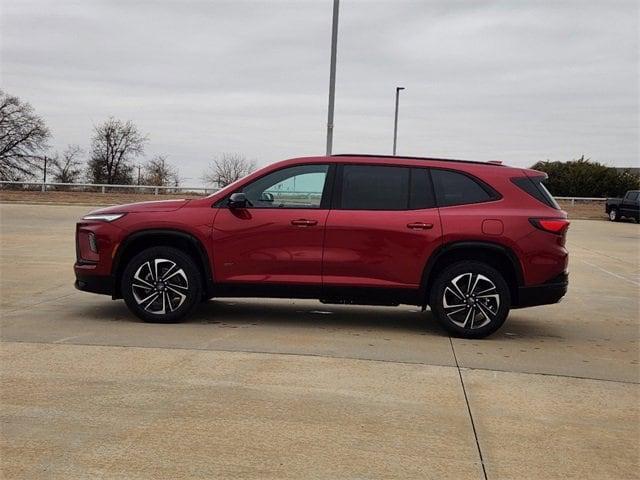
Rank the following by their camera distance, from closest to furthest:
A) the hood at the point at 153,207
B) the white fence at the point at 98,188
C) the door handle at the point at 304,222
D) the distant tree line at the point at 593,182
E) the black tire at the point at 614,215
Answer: the door handle at the point at 304,222 → the hood at the point at 153,207 → the black tire at the point at 614,215 → the white fence at the point at 98,188 → the distant tree line at the point at 593,182

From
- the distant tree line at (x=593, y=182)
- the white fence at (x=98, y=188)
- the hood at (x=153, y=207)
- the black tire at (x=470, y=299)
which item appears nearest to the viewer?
the black tire at (x=470, y=299)

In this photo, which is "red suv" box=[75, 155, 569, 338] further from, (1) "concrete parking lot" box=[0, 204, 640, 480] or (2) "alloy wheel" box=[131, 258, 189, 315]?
(1) "concrete parking lot" box=[0, 204, 640, 480]

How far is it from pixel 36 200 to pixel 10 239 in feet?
79.1

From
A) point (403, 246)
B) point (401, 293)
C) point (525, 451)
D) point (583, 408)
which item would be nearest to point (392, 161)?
point (403, 246)

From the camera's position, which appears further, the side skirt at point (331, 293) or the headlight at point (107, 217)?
the headlight at point (107, 217)

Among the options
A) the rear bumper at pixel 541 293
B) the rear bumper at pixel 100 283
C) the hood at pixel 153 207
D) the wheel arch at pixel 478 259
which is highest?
the hood at pixel 153 207

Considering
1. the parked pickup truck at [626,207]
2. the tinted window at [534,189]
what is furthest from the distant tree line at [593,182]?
the tinted window at [534,189]

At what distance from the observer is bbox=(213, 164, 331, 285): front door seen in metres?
6.84

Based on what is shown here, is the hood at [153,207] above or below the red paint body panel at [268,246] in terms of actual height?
above

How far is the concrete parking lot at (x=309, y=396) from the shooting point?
367 centimetres

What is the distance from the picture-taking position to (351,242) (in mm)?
6789

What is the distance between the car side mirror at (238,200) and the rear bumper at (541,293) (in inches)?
110

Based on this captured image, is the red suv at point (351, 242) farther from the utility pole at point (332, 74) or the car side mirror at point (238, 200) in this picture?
the utility pole at point (332, 74)

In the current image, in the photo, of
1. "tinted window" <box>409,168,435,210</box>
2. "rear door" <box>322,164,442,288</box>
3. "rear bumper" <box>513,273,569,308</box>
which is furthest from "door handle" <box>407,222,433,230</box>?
"rear bumper" <box>513,273,569,308</box>
